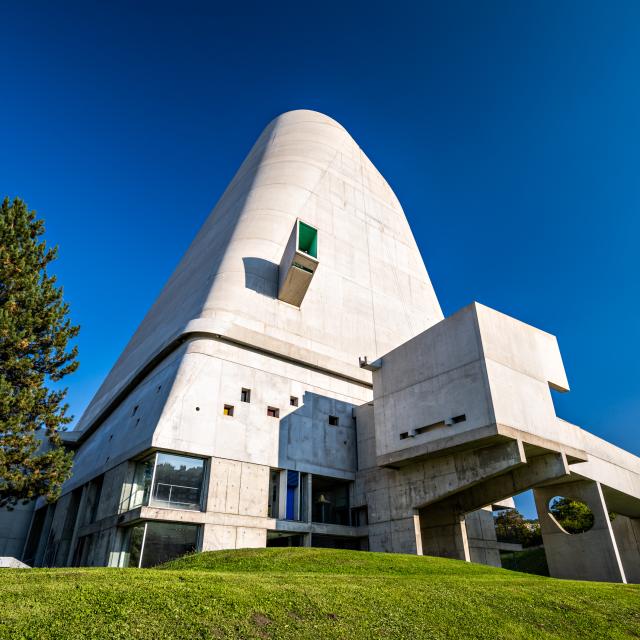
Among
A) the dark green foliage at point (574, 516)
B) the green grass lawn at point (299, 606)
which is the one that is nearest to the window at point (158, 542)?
the green grass lawn at point (299, 606)

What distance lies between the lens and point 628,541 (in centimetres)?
3014

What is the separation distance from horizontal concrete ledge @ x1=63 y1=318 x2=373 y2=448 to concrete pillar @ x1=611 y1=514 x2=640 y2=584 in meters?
18.3

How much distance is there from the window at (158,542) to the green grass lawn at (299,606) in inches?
253

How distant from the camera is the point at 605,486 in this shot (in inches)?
964

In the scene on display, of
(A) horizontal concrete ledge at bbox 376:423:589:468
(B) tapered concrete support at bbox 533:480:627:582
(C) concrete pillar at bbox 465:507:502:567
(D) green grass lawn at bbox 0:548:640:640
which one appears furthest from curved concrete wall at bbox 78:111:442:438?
(D) green grass lawn at bbox 0:548:640:640

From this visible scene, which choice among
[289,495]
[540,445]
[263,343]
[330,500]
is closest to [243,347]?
[263,343]

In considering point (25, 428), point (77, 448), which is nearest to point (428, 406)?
point (25, 428)

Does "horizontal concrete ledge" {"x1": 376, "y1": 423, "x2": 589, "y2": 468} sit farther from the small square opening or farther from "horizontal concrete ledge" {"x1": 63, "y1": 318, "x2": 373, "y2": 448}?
the small square opening

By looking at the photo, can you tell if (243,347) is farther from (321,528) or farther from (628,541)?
(628,541)

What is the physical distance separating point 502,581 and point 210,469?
1189cm

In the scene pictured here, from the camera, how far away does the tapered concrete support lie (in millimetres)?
20891

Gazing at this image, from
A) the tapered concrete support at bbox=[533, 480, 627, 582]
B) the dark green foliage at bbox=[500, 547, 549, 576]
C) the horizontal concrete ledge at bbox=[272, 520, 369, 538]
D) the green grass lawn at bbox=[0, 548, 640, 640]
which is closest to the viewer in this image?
the green grass lawn at bbox=[0, 548, 640, 640]

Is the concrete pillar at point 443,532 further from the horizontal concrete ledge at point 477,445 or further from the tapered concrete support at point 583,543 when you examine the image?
the tapered concrete support at point 583,543

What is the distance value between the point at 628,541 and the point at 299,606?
30.1 metres
